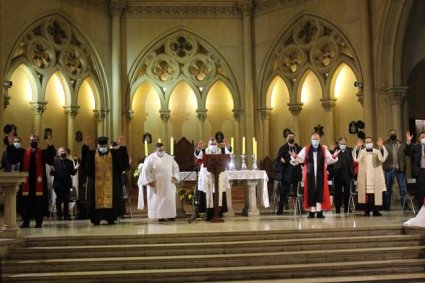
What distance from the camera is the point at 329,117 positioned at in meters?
19.5

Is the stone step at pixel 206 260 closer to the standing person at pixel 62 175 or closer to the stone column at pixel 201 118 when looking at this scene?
the standing person at pixel 62 175

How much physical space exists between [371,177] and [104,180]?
5.65 m

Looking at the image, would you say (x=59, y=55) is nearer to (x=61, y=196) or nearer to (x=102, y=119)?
(x=102, y=119)

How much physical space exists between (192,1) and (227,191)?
9.21 m

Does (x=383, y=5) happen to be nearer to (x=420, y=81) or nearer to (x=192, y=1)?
(x=420, y=81)

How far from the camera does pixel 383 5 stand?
1684 centimetres

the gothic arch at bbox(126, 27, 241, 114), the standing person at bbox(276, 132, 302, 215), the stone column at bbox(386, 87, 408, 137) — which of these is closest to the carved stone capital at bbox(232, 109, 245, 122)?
the gothic arch at bbox(126, 27, 241, 114)

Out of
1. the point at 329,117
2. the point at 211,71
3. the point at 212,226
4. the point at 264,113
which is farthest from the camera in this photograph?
the point at 211,71

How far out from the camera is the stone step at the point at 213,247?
29.4ft

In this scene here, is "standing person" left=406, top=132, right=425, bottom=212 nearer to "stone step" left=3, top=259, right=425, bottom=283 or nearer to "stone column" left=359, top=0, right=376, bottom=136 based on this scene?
"stone step" left=3, top=259, right=425, bottom=283

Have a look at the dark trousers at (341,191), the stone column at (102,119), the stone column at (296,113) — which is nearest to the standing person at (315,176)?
the dark trousers at (341,191)

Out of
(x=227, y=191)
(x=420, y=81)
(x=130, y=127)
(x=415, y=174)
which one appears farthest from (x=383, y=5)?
(x=130, y=127)

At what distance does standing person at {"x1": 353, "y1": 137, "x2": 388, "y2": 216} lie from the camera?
12.8 m

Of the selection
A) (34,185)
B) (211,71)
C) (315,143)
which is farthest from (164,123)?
(34,185)
